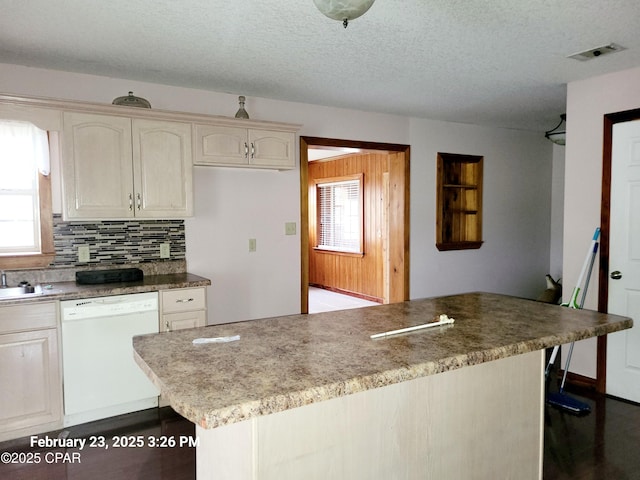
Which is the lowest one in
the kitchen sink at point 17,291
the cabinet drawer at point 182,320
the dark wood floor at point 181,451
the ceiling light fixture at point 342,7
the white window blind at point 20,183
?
the dark wood floor at point 181,451

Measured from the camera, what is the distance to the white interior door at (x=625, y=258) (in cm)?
330

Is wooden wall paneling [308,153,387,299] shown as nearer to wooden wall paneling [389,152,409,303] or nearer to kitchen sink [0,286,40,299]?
wooden wall paneling [389,152,409,303]

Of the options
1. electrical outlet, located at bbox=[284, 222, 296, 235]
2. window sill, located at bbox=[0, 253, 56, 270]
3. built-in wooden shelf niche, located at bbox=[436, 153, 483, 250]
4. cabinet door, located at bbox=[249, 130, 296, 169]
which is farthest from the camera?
built-in wooden shelf niche, located at bbox=[436, 153, 483, 250]

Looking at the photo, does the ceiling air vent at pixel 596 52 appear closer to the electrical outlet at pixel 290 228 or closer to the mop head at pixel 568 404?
the mop head at pixel 568 404

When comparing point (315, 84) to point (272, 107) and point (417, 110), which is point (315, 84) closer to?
point (272, 107)

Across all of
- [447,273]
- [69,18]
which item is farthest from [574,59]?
[69,18]

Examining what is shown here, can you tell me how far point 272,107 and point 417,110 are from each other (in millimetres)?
1481

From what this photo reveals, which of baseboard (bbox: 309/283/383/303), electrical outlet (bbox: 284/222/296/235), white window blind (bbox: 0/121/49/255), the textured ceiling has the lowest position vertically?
baseboard (bbox: 309/283/383/303)

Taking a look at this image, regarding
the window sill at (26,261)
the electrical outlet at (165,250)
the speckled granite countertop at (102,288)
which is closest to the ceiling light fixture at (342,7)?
the speckled granite countertop at (102,288)

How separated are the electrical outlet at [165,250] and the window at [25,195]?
748 mm

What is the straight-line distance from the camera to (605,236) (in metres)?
3.47

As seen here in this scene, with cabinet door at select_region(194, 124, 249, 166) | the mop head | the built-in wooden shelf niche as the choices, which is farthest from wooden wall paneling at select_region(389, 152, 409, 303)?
cabinet door at select_region(194, 124, 249, 166)

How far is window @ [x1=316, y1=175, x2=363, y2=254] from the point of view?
7480 mm

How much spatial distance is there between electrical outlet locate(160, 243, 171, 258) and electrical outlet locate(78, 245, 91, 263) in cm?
51
